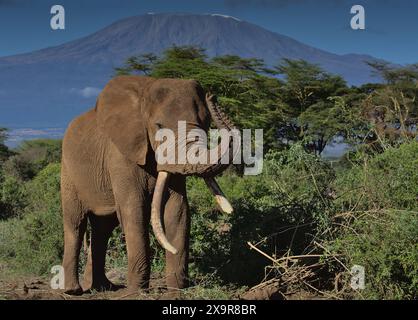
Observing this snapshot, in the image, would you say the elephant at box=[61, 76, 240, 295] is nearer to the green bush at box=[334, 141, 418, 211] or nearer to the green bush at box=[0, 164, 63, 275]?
the green bush at box=[334, 141, 418, 211]

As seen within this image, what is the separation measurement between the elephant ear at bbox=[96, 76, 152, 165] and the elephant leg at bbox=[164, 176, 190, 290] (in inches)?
16.7

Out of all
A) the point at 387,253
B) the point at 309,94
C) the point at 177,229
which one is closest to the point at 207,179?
the point at 177,229

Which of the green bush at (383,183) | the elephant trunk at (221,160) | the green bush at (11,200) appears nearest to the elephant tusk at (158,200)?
the elephant trunk at (221,160)

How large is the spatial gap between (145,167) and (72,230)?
4.63 ft

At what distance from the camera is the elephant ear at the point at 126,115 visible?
7410 mm

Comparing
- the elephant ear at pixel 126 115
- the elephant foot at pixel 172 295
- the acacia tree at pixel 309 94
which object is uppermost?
the acacia tree at pixel 309 94

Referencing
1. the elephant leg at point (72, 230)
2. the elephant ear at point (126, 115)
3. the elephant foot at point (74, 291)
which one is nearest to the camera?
the elephant ear at point (126, 115)

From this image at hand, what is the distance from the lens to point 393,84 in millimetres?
35062

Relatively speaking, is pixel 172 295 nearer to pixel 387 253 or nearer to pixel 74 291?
pixel 74 291

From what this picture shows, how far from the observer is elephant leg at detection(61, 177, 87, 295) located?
8.24m

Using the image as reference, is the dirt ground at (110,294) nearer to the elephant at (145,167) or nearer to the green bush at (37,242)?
the elephant at (145,167)

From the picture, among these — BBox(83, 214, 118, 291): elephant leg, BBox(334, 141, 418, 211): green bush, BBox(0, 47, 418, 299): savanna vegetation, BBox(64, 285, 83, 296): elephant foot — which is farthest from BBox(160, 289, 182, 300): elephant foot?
BBox(334, 141, 418, 211): green bush

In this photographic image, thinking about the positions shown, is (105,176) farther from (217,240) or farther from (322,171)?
(322,171)

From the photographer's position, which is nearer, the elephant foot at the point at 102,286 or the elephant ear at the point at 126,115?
the elephant ear at the point at 126,115
